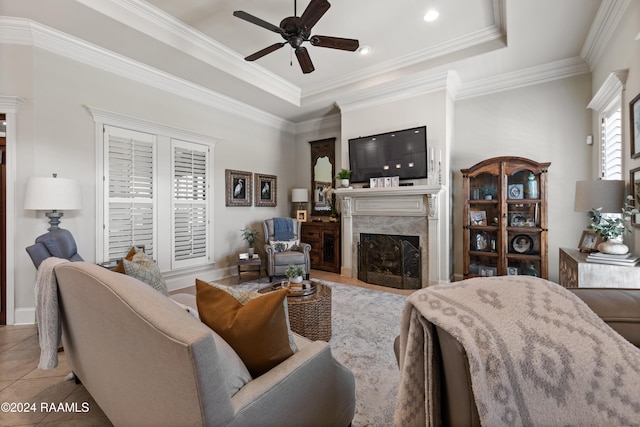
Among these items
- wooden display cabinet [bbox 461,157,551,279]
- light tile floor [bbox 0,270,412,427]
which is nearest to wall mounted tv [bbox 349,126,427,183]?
wooden display cabinet [bbox 461,157,551,279]

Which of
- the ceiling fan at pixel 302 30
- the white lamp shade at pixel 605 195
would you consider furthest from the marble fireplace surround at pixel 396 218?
the ceiling fan at pixel 302 30

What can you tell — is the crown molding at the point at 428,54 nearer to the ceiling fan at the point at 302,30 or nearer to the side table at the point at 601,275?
the ceiling fan at the point at 302,30

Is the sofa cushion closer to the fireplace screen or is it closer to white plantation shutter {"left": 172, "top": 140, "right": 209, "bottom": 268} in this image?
white plantation shutter {"left": 172, "top": 140, "right": 209, "bottom": 268}

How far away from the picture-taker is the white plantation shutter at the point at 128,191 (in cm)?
332

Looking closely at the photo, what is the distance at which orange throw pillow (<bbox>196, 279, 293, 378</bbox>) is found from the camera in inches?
38.7

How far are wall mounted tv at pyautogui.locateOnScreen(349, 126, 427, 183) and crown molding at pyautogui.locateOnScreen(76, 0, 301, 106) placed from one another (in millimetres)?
1658

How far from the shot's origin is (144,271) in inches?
64.4

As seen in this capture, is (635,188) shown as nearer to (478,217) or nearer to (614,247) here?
(614,247)

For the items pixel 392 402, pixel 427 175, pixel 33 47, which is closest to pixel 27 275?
pixel 33 47

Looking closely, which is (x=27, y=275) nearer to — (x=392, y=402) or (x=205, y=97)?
(x=205, y=97)

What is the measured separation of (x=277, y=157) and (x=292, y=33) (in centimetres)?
315

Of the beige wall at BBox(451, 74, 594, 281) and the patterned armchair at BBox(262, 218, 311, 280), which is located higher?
the beige wall at BBox(451, 74, 594, 281)

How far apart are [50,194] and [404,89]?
14.4ft

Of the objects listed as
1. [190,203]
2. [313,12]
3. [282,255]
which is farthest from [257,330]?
[190,203]
